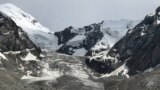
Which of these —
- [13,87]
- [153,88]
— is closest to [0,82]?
[13,87]

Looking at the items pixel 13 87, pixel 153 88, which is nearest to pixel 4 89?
pixel 13 87

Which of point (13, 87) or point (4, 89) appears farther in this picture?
point (13, 87)

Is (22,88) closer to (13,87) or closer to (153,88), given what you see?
(13,87)

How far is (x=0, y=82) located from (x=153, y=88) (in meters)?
57.6

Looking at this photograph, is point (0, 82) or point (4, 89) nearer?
point (4, 89)

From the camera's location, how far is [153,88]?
645 feet

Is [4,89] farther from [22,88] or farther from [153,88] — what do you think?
[153,88]

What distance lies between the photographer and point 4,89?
17750 cm

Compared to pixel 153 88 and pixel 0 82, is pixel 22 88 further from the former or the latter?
pixel 153 88

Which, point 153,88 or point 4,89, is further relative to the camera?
point 153,88

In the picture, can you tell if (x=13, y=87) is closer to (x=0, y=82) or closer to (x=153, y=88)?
(x=0, y=82)

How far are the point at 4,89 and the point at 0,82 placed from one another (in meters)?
14.1

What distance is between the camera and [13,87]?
7461 inches

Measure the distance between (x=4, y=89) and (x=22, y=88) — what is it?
17330 mm
